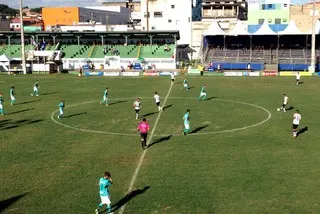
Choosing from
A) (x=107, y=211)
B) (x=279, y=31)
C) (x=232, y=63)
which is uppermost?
(x=279, y=31)

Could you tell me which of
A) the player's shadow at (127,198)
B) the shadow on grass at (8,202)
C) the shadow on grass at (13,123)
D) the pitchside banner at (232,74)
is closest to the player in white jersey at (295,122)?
the player's shadow at (127,198)

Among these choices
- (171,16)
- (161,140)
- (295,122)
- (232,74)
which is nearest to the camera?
(161,140)

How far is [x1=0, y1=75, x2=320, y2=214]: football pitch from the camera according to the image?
51.3ft

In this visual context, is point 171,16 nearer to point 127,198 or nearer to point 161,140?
point 161,140

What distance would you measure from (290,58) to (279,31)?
5.63m

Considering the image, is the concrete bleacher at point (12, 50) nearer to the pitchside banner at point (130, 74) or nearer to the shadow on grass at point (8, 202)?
the pitchside banner at point (130, 74)

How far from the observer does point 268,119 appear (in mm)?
30812

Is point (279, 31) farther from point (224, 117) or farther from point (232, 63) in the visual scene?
point (224, 117)

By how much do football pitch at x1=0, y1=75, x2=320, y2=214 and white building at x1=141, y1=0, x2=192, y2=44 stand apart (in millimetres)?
63993

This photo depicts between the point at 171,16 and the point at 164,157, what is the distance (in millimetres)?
87249

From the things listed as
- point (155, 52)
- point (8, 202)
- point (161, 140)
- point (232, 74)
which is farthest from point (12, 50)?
point (8, 202)

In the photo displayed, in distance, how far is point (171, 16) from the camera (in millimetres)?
104438

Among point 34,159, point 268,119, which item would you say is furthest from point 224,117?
point 34,159

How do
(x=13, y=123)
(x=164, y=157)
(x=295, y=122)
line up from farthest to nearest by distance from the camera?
1. (x=13, y=123)
2. (x=295, y=122)
3. (x=164, y=157)
